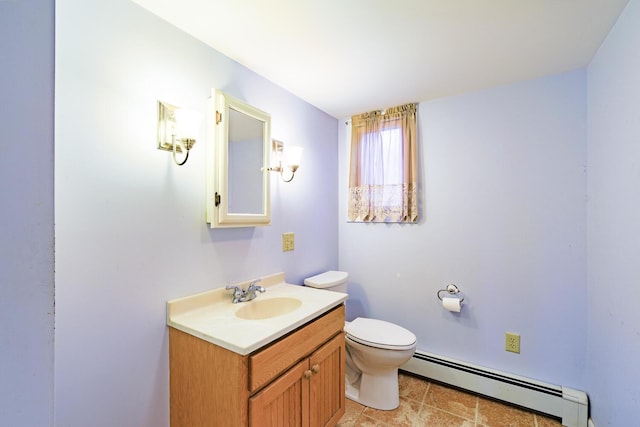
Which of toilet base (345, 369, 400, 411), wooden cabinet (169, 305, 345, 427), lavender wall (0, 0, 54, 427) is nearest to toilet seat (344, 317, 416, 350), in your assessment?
toilet base (345, 369, 400, 411)

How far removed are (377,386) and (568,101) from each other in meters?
2.16

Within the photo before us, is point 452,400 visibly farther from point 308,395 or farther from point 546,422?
point 308,395

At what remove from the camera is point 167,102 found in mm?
1253

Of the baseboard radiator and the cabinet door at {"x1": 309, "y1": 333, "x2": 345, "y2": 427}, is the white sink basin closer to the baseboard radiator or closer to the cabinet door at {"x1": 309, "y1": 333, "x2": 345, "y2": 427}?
the cabinet door at {"x1": 309, "y1": 333, "x2": 345, "y2": 427}

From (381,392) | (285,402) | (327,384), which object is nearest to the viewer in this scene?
(285,402)

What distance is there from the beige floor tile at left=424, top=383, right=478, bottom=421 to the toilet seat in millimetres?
491

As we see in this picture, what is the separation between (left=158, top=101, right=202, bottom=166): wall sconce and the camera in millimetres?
1190

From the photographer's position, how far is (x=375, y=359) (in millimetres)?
1713

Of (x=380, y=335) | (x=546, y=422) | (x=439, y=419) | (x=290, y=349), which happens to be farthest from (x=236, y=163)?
(x=546, y=422)

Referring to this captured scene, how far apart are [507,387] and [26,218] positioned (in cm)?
245

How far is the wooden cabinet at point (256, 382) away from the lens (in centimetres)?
102

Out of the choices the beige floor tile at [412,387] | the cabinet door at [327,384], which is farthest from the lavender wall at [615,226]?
the cabinet door at [327,384]

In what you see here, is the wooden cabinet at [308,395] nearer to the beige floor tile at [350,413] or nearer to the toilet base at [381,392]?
the beige floor tile at [350,413]

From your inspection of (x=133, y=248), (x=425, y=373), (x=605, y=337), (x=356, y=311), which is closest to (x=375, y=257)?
(x=356, y=311)
